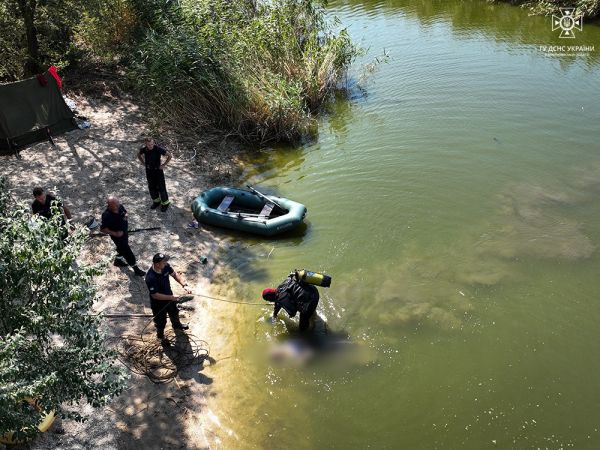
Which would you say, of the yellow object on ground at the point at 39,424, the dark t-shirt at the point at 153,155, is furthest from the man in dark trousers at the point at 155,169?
the yellow object on ground at the point at 39,424

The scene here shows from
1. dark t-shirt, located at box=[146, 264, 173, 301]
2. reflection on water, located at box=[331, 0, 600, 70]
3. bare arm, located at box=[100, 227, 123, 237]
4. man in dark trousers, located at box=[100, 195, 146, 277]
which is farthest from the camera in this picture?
reflection on water, located at box=[331, 0, 600, 70]

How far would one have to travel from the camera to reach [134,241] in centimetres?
930

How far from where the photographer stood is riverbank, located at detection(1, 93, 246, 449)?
6.22m

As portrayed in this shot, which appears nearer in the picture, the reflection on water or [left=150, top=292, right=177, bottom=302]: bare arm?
[left=150, top=292, right=177, bottom=302]: bare arm

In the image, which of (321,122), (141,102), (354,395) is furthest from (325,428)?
(141,102)

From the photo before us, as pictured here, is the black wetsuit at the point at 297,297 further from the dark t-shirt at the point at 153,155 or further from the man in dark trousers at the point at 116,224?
the dark t-shirt at the point at 153,155

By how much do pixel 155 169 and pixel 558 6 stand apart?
64.3ft

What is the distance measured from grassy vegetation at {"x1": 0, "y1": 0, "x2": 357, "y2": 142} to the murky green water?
120cm

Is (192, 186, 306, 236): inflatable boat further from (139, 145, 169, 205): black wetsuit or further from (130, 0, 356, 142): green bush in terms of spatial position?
(130, 0, 356, 142): green bush

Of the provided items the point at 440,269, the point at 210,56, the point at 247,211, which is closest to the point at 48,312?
the point at 247,211

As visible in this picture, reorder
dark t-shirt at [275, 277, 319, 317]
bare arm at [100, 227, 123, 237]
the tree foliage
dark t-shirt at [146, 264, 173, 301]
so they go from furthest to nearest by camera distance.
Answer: bare arm at [100, 227, 123, 237], dark t-shirt at [275, 277, 319, 317], dark t-shirt at [146, 264, 173, 301], the tree foliage

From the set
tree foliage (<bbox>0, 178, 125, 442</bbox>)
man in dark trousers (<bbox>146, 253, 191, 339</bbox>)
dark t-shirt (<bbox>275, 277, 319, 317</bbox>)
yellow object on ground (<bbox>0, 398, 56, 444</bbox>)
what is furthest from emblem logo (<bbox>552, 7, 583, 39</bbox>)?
yellow object on ground (<bbox>0, 398, 56, 444</bbox>)

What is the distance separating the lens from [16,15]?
13.8m

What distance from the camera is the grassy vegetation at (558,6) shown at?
1938 centimetres
